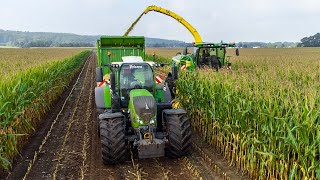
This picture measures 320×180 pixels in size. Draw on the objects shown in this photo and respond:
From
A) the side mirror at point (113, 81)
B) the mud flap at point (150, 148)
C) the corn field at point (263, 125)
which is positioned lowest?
the mud flap at point (150, 148)

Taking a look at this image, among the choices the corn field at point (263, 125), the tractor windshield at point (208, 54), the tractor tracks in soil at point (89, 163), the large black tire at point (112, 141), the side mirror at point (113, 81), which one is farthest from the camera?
the tractor windshield at point (208, 54)

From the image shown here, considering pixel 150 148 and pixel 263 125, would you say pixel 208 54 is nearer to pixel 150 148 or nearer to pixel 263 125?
pixel 150 148

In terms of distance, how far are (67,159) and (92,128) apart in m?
2.72

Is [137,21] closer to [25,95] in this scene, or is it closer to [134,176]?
[25,95]

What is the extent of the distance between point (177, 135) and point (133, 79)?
75.9 inches

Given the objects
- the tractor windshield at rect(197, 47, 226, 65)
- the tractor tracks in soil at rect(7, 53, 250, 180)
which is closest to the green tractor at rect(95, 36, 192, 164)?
the tractor tracks in soil at rect(7, 53, 250, 180)

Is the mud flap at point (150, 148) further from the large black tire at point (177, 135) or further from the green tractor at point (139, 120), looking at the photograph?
the large black tire at point (177, 135)

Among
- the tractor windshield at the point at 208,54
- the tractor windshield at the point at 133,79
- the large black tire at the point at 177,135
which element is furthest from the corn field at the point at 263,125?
the tractor windshield at the point at 208,54

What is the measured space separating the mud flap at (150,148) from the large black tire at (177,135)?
46 centimetres

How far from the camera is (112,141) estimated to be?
6965 millimetres

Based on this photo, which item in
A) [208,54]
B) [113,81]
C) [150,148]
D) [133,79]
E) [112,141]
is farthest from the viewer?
[208,54]

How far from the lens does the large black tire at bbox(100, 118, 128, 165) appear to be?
6969mm

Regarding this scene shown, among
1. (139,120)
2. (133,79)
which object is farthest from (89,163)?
(133,79)

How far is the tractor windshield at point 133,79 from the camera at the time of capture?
8.21 m
